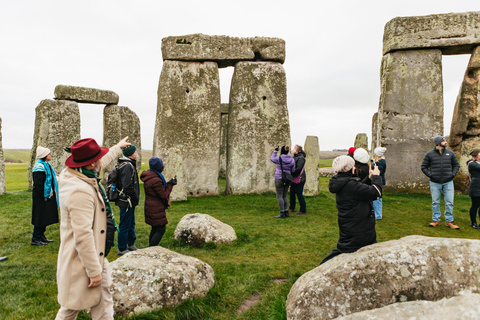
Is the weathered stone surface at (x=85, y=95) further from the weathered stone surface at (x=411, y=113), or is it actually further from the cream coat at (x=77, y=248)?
the cream coat at (x=77, y=248)

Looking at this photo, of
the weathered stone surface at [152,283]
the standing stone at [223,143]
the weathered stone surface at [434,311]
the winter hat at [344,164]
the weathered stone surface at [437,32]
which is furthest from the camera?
the standing stone at [223,143]

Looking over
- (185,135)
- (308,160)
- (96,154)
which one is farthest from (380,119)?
(96,154)

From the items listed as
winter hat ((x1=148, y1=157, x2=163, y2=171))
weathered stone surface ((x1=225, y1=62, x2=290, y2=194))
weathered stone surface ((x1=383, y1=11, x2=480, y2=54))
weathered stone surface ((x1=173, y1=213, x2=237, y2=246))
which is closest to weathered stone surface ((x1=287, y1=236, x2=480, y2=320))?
weathered stone surface ((x1=173, y1=213, x2=237, y2=246))

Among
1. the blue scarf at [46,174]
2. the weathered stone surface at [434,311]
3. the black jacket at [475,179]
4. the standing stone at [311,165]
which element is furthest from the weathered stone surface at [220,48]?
the weathered stone surface at [434,311]

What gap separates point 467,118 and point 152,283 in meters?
12.5

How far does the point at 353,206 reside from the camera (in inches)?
150

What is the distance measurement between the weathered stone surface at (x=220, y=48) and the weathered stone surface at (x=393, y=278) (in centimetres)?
1006

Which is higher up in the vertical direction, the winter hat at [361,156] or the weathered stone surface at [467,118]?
the weathered stone surface at [467,118]

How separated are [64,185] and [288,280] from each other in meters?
2.98

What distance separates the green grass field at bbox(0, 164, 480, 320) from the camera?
11.9 ft

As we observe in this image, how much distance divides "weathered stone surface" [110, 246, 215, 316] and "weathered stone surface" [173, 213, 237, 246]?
191cm

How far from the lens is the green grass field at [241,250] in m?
3.64

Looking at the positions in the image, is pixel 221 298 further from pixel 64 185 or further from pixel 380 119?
pixel 380 119

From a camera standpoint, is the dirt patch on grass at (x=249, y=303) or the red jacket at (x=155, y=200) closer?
the dirt patch on grass at (x=249, y=303)
